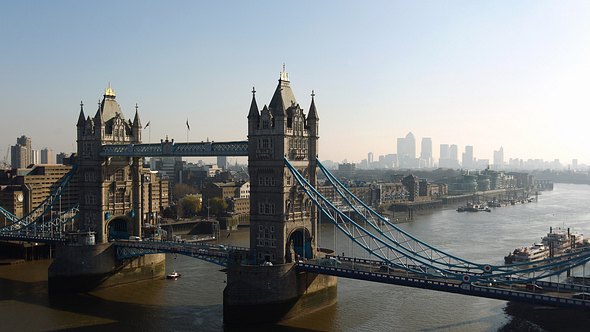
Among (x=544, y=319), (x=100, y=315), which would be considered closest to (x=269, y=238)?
(x=100, y=315)

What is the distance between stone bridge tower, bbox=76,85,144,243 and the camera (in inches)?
2874

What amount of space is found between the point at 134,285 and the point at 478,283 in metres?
40.0

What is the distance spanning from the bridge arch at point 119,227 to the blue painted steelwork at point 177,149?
8.50m

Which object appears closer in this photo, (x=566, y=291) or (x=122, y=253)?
(x=566, y=291)

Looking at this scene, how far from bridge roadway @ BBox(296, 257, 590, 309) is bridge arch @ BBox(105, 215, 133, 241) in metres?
29.0

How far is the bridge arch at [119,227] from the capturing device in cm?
7575

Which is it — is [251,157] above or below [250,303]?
above

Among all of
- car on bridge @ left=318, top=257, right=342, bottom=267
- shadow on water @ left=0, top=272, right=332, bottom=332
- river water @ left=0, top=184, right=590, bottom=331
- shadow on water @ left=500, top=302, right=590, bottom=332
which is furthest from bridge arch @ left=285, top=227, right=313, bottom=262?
shadow on water @ left=500, top=302, right=590, bottom=332

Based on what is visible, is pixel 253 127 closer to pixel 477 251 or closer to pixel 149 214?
pixel 477 251

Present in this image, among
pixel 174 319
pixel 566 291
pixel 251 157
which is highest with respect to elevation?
pixel 251 157

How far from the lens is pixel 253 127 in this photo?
193 feet

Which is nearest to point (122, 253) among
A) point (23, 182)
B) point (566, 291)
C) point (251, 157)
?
point (251, 157)

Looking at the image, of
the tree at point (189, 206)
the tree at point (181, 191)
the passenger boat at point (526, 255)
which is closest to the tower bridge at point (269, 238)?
the passenger boat at point (526, 255)

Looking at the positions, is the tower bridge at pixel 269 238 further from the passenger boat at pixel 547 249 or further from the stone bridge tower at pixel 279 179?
the passenger boat at pixel 547 249
